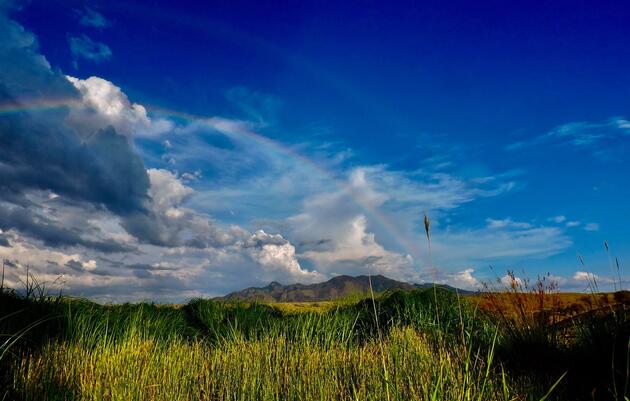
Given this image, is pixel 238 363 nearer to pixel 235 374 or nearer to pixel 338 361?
pixel 235 374

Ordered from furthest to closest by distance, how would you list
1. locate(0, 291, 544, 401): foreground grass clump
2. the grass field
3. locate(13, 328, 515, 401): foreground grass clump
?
locate(13, 328, 515, 401): foreground grass clump < locate(0, 291, 544, 401): foreground grass clump < the grass field

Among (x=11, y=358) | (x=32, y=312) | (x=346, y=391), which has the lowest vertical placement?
(x=346, y=391)

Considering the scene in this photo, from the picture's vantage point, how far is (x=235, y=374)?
6.07 meters

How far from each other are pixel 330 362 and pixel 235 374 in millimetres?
1219

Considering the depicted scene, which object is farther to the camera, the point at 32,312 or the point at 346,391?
the point at 32,312

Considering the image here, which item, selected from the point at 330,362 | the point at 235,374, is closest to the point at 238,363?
the point at 235,374

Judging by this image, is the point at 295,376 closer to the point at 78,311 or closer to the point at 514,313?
the point at 514,313

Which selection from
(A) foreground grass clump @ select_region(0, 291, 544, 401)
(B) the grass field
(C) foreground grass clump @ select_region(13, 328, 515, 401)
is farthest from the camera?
(C) foreground grass clump @ select_region(13, 328, 515, 401)

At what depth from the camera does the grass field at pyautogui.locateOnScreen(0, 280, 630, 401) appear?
15.8 ft

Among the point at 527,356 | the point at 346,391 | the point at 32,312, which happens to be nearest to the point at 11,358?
the point at 32,312

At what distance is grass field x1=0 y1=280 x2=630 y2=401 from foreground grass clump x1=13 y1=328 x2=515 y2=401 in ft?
0.07

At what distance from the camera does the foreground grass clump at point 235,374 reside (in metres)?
5.11

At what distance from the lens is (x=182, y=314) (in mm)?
10188

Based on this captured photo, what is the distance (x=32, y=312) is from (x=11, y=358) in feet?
4.66
